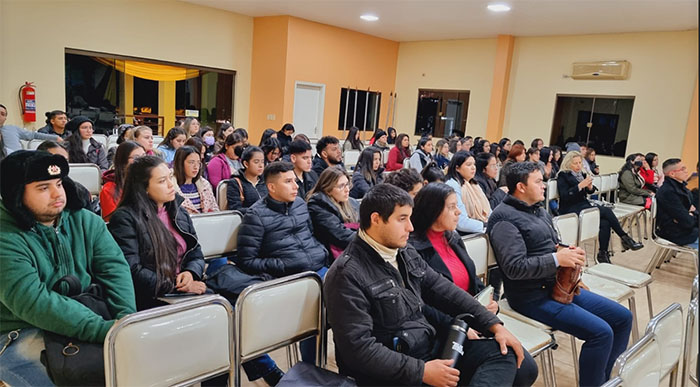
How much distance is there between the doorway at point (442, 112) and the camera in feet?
37.2

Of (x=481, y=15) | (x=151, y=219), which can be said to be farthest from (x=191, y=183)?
(x=481, y=15)

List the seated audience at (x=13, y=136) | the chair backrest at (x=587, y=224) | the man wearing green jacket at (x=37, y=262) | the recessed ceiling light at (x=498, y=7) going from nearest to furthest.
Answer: the man wearing green jacket at (x=37, y=262) → the chair backrest at (x=587, y=224) → the seated audience at (x=13, y=136) → the recessed ceiling light at (x=498, y=7)

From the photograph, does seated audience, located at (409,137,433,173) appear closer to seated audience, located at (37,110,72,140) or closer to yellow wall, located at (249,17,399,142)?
yellow wall, located at (249,17,399,142)

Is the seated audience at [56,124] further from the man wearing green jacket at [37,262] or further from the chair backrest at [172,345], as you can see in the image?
the chair backrest at [172,345]

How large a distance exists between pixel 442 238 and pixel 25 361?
192cm

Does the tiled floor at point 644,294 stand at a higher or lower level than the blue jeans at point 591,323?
lower

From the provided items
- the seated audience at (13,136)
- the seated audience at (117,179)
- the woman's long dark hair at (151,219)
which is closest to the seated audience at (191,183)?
the seated audience at (117,179)

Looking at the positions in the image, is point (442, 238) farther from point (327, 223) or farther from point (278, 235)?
point (278, 235)

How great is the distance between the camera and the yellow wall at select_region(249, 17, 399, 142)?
9641 millimetres

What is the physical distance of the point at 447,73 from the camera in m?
11.3

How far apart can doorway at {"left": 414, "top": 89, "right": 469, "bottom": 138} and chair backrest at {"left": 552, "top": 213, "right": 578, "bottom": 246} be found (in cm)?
797

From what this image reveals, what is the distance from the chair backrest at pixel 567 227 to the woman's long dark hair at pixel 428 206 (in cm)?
129

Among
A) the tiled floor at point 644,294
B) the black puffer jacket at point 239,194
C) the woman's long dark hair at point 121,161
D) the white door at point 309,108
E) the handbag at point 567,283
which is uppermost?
the white door at point 309,108

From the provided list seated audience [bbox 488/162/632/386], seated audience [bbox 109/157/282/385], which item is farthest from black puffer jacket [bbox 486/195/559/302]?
seated audience [bbox 109/157/282/385]
